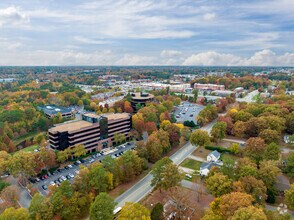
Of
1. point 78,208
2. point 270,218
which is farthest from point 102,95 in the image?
point 270,218

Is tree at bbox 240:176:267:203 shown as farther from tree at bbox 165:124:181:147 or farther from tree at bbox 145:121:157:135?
tree at bbox 145:121:157:135

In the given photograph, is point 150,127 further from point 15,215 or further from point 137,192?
point 15,215

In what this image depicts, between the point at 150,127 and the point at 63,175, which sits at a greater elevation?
the point at 150,127

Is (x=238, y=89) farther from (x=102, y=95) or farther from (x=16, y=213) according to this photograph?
(x=16, y=213)

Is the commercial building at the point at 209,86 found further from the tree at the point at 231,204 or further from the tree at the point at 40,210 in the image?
the tree at the point at 40,210

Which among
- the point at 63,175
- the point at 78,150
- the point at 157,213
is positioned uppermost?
the point at 78,150

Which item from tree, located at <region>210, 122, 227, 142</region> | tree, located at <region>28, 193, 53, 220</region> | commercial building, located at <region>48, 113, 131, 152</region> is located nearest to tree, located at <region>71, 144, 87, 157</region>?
commercial building, located at <region>48, 113, 131, 152</region>

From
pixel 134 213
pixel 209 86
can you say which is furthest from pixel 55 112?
pixel 209 86
